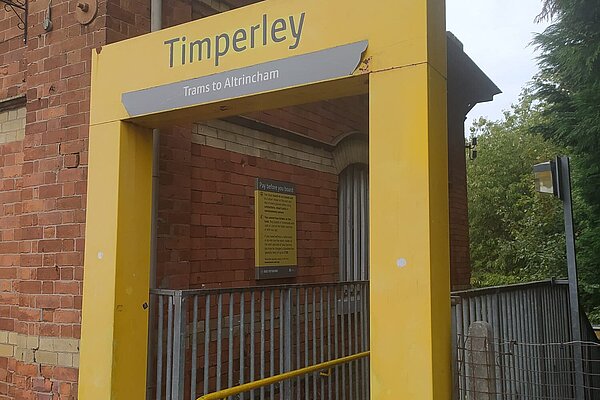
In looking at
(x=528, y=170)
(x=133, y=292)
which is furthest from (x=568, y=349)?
(x=528, y=170)

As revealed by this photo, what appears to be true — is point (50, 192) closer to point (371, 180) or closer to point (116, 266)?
point (116, 266)

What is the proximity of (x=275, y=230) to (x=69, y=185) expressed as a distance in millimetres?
2148

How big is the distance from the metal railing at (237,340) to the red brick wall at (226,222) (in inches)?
10.6

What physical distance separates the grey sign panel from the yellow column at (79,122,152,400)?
352mm

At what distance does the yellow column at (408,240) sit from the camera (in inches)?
118

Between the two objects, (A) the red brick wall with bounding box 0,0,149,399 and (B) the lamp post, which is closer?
(A) the red brick wall with bounding box 0,0,149,399

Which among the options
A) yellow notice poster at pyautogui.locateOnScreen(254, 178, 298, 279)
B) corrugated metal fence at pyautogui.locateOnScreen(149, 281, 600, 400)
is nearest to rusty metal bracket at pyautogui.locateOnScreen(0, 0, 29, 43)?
yellow notice poster at pyautogui.locateOnScreen(254, 178, 298, 279)

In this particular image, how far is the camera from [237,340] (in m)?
5.77

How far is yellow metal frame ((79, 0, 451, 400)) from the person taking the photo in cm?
304

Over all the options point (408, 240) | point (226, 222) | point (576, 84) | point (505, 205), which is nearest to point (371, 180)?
point (408, 240)

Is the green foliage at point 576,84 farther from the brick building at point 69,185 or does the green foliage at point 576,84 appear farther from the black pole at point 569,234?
the brick building at point 69,185

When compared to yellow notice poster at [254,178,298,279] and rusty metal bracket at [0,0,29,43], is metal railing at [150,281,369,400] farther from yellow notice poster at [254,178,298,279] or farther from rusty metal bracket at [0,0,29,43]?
rusty metal bracket at [0,0,29,43]

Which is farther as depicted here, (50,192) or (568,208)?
(568,208)

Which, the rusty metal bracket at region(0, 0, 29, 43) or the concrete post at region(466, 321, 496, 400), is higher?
the rusty metal bracket at region(0, 0, 29, 43)
